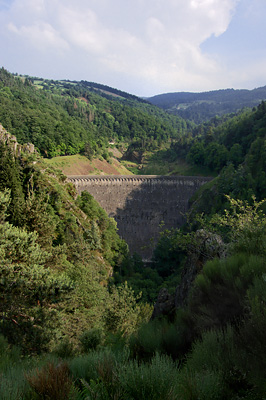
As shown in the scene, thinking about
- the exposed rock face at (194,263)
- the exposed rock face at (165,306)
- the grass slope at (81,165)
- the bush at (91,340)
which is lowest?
the bush at (91,340)

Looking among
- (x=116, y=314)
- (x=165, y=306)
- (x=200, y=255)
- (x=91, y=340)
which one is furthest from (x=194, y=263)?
(x=116, y=314)

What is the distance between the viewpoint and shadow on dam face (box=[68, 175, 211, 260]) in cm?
4122

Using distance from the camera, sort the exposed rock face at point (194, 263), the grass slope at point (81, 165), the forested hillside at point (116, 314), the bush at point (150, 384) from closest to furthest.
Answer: the bush at point (150, 384) → the forested hillside at point (116, 314) → the exposed rock face at point (194, 263) → the grass slope at point (81, 165)

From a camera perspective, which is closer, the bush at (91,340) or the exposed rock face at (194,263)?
the bush at (91,340)

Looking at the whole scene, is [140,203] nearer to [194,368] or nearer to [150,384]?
[194,368]

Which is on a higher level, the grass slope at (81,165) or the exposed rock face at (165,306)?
the grass slope at (81,165)

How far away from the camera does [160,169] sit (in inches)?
2997

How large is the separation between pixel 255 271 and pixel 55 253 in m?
10.9

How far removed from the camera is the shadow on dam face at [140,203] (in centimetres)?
4122

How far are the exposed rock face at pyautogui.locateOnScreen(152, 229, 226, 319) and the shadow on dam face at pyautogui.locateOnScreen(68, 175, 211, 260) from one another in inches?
1184

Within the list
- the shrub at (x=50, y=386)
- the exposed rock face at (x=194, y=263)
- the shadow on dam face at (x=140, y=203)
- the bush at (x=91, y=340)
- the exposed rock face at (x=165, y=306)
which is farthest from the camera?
the shadow on dam face at (x=140, y=203)

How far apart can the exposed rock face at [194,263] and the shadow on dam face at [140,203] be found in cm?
3008

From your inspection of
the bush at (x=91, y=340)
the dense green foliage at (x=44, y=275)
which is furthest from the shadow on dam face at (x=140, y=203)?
the bush at (x=91, y=340)

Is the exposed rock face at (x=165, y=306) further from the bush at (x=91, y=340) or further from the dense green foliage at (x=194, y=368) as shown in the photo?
the dense green foliage at (x=194, y=368)
